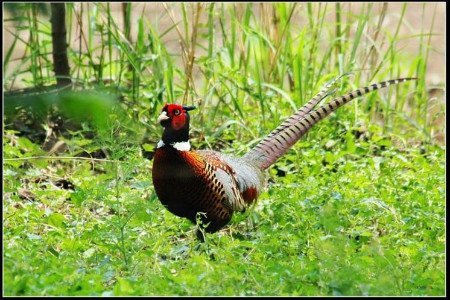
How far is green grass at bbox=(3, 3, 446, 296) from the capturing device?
340 cm

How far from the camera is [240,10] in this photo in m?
7.00

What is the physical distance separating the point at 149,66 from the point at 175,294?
3601 mm

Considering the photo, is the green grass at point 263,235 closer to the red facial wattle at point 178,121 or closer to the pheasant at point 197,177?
the pheasant at point 197,177

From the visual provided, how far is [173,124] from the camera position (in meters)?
4.64

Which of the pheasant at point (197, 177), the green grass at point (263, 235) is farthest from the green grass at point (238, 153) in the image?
the pheasant at point (197, 177)

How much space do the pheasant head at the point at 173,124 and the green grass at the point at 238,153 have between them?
200 mm

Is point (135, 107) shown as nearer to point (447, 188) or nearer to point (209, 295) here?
point (447, 188)

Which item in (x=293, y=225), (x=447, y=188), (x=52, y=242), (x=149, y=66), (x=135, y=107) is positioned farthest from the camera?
(x=149, y=66)

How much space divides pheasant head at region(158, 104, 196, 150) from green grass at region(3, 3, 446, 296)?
0.20 metres

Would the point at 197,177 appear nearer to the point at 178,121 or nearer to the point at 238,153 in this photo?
the point at 178,121

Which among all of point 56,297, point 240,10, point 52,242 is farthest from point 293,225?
point 240,10

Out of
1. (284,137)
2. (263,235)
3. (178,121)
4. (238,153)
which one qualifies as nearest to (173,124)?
(178,121)

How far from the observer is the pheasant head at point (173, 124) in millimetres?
4613

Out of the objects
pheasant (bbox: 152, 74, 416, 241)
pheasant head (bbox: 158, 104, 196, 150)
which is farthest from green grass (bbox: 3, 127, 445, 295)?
pheasant head (bbox: 158, 104, 196, 150)
